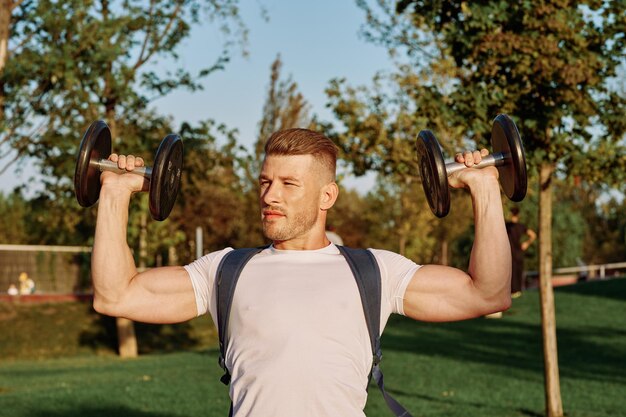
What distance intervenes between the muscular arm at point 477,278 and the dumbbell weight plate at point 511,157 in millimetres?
96

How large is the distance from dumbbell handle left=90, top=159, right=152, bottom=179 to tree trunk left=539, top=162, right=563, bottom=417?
23.3ft

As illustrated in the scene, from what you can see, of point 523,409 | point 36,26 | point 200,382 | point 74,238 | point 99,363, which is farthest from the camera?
point 74,238

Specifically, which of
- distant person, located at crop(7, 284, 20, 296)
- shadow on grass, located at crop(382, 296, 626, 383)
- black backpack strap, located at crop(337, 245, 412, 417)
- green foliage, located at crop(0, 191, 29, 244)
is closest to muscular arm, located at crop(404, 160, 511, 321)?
black backpack strap, located at crop(337, 245, 412, 417)

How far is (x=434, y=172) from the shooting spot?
3551mm

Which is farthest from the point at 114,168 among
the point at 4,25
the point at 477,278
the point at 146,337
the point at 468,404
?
the point at 146,337

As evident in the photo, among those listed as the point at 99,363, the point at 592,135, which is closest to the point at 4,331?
the point at 99,363

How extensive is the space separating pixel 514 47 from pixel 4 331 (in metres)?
20.6

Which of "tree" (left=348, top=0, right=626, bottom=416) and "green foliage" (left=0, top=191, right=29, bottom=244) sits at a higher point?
"tree" (left=348, top=0, right=626, bottom=416)

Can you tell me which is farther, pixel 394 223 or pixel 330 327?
pixel 394 223

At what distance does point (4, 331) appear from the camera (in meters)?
26.6

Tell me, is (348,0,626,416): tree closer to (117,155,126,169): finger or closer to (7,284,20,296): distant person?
(117,155,126,169): finger

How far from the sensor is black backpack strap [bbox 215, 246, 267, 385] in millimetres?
3496

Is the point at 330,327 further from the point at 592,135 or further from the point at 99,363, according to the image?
the point at 99,363

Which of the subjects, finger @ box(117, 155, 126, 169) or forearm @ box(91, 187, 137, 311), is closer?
forearm @ box(91, 187, 137, 311)
